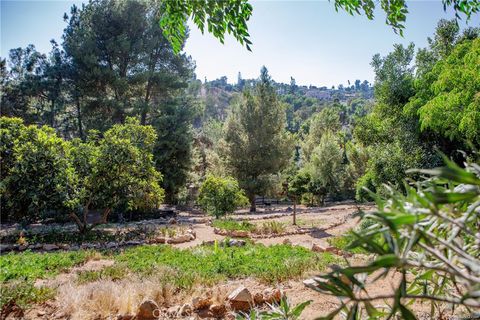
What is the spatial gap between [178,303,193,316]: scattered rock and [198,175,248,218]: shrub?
34.2 feet

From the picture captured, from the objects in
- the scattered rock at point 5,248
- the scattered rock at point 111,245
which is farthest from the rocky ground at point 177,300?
the scattered rock at point 5,248

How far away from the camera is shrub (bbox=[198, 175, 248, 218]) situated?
15.0 m

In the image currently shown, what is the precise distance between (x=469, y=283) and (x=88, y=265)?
8.38 metres

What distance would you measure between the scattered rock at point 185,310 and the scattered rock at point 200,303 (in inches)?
2.6

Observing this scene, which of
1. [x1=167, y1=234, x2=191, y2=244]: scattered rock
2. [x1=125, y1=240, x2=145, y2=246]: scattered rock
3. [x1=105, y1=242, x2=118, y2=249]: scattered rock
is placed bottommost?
[x1=167, y1=234, x2=191, y2=244]: scattered rock

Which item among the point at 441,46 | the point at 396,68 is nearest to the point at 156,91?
the point at 396,68

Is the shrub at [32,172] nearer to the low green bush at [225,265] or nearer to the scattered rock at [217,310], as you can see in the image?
the low green bush at [225,265]

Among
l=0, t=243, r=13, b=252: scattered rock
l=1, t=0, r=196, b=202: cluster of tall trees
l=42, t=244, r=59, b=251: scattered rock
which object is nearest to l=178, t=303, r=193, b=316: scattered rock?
l=42, t=244, r=59, b=251: scattered rock

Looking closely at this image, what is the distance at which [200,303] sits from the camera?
4.48 metres

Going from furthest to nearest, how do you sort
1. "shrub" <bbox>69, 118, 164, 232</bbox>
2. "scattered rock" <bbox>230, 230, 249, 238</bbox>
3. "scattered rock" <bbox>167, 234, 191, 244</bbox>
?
"scattered rock" <bbox>230, 230, 249, 238</bbox> → "shrub" <bbox>69, 118, 164, 232</bbox> → "scattered rock" <bbox>167, 234, 191, 244</bbox>

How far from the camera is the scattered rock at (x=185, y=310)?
14.3ft

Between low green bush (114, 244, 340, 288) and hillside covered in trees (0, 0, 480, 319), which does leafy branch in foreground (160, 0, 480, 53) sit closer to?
hillside covered in trees (0, 0, 480, 319)

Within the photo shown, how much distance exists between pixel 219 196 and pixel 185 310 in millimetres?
10571

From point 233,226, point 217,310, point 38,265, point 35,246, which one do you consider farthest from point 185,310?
point 233,226
